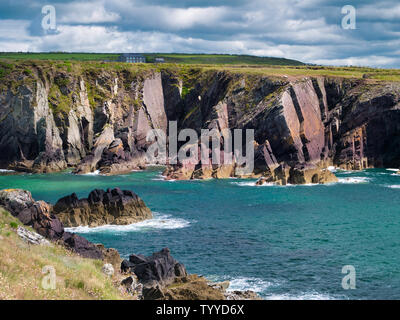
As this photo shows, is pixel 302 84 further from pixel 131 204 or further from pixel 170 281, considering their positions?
pixel 170 281

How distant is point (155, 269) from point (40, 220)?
14859 mm

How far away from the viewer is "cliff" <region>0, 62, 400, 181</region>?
357 ft

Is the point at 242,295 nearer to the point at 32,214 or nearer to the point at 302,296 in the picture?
the point at 302,296

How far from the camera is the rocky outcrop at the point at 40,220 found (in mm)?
42906

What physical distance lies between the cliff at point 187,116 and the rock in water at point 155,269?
57.6 m

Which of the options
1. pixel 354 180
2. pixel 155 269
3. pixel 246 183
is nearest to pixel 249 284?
pixel 155 269

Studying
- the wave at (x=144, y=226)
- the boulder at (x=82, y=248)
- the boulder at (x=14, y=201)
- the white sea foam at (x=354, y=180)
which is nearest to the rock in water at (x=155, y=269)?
the boulder at (x=82, y=248)

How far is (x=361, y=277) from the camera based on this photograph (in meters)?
39.2

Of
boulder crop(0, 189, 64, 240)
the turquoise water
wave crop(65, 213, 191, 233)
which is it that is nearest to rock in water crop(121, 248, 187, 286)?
the turquoise water

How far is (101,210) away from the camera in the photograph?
62406 millimetres

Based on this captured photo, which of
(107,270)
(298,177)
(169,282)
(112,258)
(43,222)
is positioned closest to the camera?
(107,270)

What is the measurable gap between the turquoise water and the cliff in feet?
45.1

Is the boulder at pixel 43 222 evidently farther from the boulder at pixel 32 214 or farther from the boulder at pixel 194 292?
the boulder at pixel 194 292

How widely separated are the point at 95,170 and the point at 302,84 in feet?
162
